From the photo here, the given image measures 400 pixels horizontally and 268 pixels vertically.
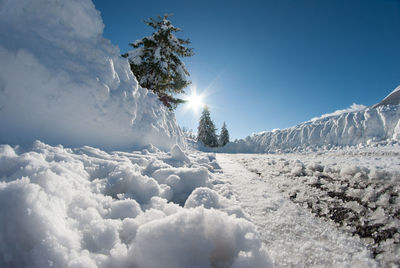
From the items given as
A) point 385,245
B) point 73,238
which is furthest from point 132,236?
point 385,245

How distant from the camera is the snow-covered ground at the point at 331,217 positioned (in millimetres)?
1251

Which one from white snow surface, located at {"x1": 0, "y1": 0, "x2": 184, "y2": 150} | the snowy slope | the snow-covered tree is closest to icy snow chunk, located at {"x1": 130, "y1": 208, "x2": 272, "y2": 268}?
white snow surface, located at {"x1": 0, "y1": 0, "x2": 184, "y2": 150}

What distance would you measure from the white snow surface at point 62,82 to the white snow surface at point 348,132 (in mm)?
11951

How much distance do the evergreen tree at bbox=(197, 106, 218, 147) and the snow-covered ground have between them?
33299mm

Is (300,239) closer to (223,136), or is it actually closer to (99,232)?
(99,232)

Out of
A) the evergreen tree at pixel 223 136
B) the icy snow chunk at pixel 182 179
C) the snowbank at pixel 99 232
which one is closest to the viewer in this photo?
the snowbank at pixel 99 232

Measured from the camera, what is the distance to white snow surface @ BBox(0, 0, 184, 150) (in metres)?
2.72

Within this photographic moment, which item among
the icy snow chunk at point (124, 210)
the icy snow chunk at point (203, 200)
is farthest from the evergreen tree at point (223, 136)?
the icy snow chunk at point (124, 210)

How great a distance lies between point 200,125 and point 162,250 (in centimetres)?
3743

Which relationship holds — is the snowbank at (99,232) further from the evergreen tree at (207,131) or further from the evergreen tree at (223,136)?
the evergreen tree at (223,136)

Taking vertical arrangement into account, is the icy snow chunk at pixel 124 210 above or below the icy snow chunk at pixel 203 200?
below

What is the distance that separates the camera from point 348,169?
3.08 m

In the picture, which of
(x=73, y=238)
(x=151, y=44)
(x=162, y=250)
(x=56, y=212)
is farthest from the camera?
(x=151, y=44)

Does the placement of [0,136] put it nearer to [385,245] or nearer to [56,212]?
[56,212]
